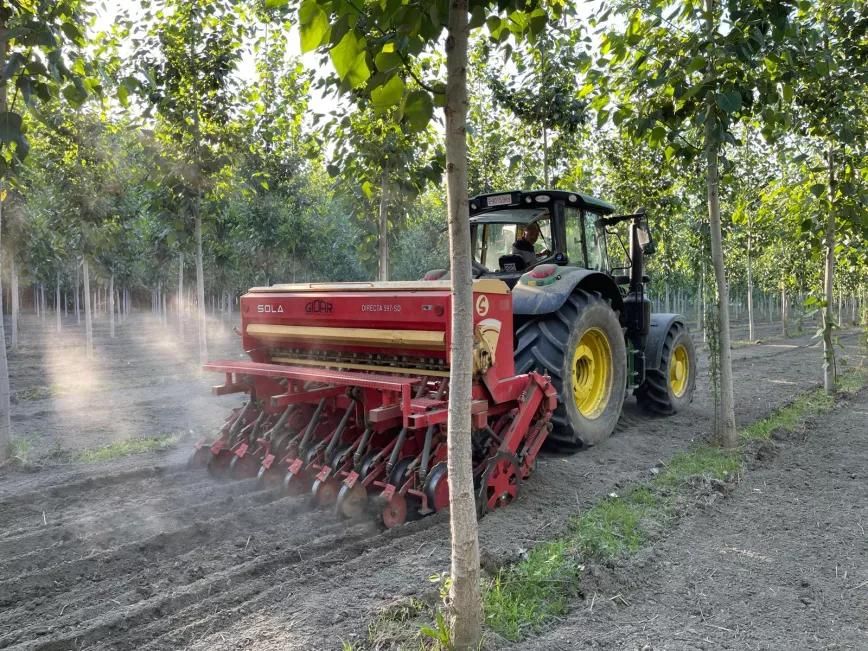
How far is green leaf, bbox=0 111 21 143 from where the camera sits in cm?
328

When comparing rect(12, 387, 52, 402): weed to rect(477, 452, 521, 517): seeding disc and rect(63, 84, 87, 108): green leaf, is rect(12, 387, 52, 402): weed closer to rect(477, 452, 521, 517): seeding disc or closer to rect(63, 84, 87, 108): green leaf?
rect(63, 84, 87, 108): green leaf

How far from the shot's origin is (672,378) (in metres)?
7.96

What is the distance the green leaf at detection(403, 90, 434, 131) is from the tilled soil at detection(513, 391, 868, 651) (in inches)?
84.7

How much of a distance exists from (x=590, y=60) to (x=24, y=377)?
13405 millimetres

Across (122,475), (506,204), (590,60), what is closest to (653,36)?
(590,60)

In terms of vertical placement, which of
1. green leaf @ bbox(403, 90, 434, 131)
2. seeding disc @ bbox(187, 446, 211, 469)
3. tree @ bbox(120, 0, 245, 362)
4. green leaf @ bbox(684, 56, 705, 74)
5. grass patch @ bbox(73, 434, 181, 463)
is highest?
tree @ bbox(120, 0, 245, 362)

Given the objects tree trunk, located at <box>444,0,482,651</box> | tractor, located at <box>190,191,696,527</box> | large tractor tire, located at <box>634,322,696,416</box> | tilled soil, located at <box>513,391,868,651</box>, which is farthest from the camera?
large tractor tire, located at <box>634,322,696,416</box>

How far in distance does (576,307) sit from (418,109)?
3518 mm

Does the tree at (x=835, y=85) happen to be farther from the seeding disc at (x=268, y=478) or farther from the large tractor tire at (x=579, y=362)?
the seeding disc at (x=268, y=478)

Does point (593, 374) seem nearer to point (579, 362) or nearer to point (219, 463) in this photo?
point (579, 362)

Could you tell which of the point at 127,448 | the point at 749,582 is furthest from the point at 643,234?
the point at 127,448

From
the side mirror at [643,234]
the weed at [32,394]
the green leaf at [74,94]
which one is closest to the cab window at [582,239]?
the side mirror at [643,234]

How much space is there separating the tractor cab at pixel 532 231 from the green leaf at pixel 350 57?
4.13 meters

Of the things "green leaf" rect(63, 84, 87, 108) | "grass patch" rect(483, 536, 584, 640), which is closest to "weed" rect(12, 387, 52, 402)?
"green leaf" rect(63, 84, 87, 108)
